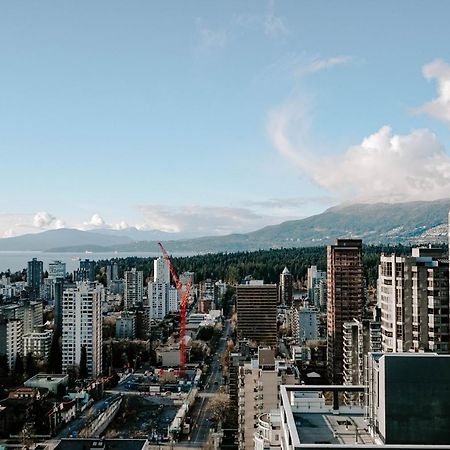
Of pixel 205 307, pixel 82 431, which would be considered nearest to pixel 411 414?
pixel 82 431

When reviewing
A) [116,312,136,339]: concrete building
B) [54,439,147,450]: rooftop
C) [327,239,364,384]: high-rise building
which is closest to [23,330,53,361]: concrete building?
[116,312,136,339]: concrete building

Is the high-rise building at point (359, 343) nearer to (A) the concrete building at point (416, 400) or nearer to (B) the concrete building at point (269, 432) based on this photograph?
(B) the concrete building at point (269, 432)

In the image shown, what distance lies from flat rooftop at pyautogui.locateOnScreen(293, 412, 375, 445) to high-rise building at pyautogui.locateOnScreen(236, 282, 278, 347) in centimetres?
1836

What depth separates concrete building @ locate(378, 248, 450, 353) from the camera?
26.8ft

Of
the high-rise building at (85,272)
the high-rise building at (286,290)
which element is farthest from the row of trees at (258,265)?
the high-rise building at (85,272)

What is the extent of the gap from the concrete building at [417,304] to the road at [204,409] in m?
4.84

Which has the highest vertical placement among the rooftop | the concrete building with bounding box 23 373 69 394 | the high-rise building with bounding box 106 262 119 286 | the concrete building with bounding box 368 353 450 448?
the concrete building with bounding box 368 353 450 448

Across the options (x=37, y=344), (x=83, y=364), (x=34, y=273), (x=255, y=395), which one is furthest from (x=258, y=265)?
(x=255, y=395)

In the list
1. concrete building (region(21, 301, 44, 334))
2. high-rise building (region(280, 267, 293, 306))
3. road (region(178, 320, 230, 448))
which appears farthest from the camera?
high-rise building (region(280, 267, 293, 306))

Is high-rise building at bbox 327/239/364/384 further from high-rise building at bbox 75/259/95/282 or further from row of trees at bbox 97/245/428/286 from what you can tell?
high-rise building at bbox 75/259/95/282

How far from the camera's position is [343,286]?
16750 millimetres

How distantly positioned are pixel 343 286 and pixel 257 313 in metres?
5.75

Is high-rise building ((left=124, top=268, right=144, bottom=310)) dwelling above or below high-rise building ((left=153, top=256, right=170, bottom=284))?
below

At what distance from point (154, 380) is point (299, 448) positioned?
15.7m
